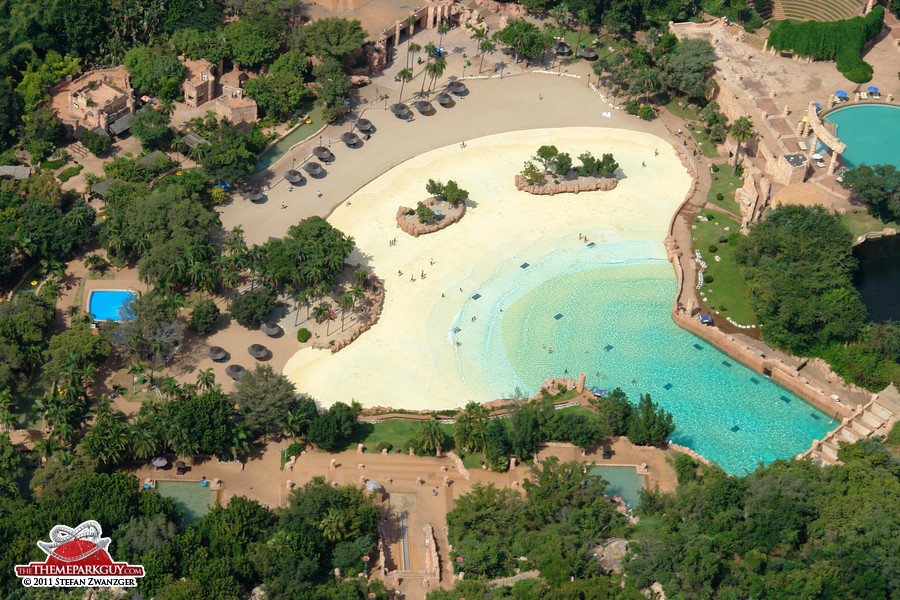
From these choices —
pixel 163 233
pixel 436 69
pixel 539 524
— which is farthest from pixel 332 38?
pixel 539 524

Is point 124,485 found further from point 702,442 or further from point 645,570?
point 702,442

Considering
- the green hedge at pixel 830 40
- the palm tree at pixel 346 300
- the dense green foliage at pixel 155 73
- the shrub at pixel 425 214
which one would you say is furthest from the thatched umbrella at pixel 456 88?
the palm tree at pixel 346 300

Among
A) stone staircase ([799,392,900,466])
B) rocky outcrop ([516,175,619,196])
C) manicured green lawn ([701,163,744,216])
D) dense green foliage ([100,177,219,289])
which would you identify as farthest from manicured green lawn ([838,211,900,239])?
dense green foliage ([100,177,219,289])

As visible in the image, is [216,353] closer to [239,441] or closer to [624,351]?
[239,441]

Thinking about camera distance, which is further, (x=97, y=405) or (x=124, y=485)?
(x=97, y=405)

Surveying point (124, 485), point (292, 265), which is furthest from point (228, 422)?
point (292, 265)
